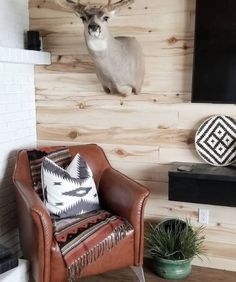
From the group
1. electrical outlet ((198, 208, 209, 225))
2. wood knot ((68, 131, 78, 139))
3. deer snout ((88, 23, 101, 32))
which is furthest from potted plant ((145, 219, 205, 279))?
deer snout ((88, 23, 101, 32))

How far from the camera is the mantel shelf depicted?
2404mm

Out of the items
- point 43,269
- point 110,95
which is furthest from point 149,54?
point 43,269

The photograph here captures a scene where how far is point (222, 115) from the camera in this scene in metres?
2.55

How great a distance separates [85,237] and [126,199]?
37 centimetres

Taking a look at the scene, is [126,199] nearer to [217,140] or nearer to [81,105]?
[217,140]

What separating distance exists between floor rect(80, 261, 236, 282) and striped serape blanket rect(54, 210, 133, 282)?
52 cm

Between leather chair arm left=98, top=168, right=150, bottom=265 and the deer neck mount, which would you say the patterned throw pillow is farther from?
the deer neck mount

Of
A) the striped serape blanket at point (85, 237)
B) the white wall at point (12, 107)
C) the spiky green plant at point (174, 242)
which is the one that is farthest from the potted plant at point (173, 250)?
the white wall at point (12, 107)

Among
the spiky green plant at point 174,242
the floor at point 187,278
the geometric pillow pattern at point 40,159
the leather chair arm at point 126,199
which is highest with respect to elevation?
the geometric pillow pattern at point 40,159

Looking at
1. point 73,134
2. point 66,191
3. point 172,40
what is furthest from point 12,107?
point 172,40

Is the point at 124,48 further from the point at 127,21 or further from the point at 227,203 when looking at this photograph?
the point at 227,203

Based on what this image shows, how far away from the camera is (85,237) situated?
6.80 feet

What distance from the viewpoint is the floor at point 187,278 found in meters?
2.52

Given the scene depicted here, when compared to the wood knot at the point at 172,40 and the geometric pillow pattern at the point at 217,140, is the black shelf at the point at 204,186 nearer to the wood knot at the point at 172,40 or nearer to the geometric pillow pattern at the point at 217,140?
the geometric pillow pattern at the point at 217,140
